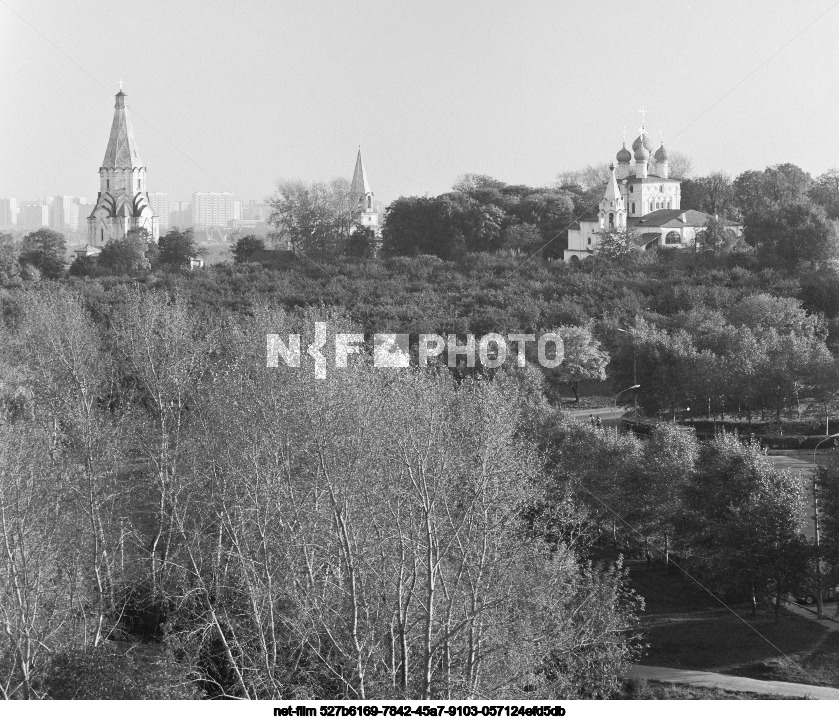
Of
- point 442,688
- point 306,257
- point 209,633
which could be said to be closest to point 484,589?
point 442,688

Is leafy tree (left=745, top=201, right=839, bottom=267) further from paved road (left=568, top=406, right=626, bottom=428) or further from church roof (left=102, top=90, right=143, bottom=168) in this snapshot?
church roof (left=102, top=90, right=143, bottom=168)

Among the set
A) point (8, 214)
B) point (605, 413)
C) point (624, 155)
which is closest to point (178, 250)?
point (8, 214)

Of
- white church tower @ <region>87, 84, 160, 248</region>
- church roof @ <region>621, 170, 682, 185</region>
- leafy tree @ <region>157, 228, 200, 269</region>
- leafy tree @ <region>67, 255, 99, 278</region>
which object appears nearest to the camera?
leafy tree @ <region>67, 255, 99, 278</region>

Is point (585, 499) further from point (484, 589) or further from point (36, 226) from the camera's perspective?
point (36, 226)

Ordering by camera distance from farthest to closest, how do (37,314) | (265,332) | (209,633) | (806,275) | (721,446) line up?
(806,275) < (37,314) < (265,332) < (721,446) < (209,633)

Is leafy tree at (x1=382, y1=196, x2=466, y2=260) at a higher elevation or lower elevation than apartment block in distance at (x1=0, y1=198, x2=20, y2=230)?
lower

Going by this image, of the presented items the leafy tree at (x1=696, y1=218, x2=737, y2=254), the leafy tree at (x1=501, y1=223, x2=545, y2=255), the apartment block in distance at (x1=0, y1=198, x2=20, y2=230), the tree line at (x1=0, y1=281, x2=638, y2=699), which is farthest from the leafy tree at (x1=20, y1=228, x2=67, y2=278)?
the tree line at (x1=0, y1=281, x2=638, y2=699)

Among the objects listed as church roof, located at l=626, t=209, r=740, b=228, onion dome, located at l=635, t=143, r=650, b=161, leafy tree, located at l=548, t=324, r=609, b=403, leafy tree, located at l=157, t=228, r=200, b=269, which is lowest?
leafy tree, located at l=548, t=324, r=609, b=403
